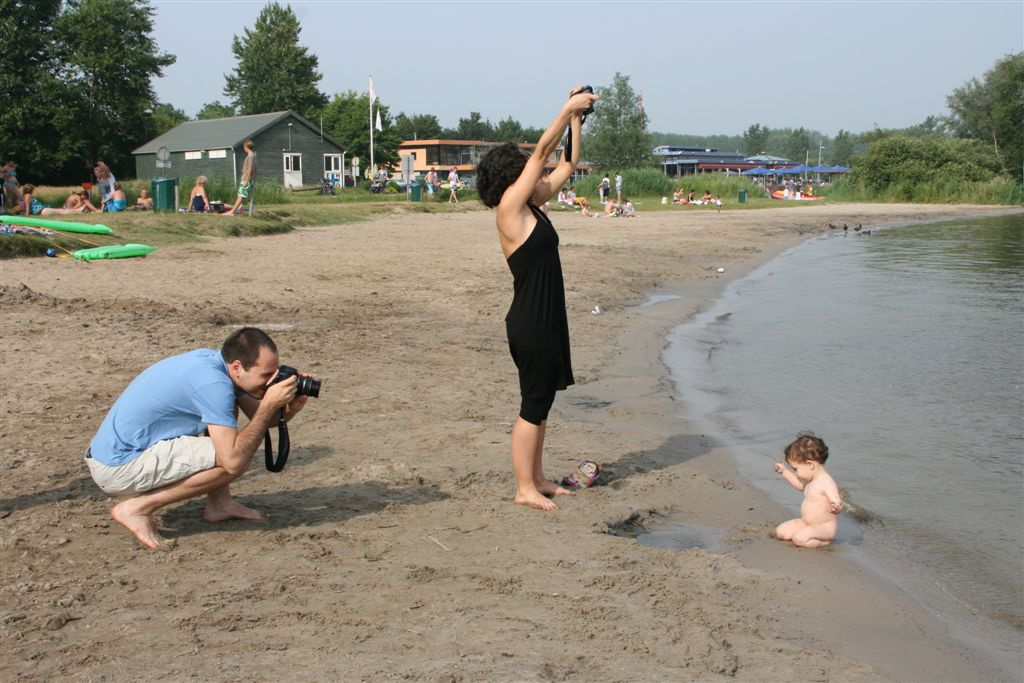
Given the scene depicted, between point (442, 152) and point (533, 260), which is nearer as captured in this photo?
point (533, 260)

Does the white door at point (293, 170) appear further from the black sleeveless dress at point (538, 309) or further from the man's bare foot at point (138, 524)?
the man's bare foot at point (138, 524)

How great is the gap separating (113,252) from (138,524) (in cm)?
1041

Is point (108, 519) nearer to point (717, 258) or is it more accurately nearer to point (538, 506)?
point (538, 506)

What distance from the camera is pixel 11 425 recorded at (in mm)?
6160

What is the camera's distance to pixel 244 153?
49.8 m

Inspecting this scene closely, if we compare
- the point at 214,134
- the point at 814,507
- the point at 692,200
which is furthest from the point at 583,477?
the point at 214,134

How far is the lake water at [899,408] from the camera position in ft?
16.2

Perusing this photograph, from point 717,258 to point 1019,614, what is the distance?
58.1 feet

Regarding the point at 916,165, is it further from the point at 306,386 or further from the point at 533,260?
the point at 306,386

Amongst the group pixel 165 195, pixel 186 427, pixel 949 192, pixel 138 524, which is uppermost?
pixel 949 192

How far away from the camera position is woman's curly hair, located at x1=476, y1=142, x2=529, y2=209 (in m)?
4.83

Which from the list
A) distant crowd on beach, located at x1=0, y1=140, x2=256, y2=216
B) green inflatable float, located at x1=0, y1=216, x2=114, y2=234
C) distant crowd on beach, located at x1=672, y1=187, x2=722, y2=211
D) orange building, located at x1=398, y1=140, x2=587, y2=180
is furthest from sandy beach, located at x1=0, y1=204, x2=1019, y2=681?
orange building, located at x1=398, y1=140, x2=587, y2=180

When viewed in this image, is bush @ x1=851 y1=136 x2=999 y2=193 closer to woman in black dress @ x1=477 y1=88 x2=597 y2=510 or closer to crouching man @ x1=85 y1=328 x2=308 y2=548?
woman in black dress @ x1=477 y1=88 x2=597 y2=510

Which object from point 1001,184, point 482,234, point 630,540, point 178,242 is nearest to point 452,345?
point 630,540
